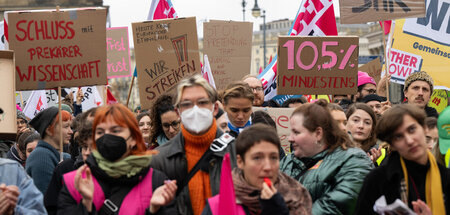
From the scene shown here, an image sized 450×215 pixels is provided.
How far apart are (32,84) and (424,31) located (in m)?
6.21

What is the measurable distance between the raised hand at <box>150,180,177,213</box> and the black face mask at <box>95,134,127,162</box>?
1.11 feet

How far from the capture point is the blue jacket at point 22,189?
4461mm

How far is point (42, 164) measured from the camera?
5.98 metres

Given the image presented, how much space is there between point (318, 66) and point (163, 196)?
444 cm

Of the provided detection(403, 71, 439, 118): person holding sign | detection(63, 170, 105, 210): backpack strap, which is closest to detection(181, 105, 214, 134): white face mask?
detection(63, 170, 105, 210): backpack strap

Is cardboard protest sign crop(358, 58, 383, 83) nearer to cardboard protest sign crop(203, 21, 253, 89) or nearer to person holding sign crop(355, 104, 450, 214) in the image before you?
cardboard protest sign crop(203, 21, 253, 89)

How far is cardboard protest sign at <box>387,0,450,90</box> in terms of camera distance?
1048 centimetres

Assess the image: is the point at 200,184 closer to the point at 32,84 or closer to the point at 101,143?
the point at 101,143

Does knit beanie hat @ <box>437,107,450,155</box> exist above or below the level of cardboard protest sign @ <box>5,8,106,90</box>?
below

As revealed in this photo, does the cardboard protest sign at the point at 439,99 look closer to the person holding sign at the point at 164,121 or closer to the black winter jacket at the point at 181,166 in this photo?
the person holding sign at the point at 164,121

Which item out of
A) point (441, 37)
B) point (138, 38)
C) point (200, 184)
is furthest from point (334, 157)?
point (441, 37)

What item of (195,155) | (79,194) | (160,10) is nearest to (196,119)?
(195,155)

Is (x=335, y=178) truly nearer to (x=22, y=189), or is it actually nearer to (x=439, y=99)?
(x=22, y=189)

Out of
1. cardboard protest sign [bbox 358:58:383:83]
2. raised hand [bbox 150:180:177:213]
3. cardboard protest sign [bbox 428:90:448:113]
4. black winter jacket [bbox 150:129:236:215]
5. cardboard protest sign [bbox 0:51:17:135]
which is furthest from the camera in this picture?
cardboard protest sign [bbox 358:58:383:83]
